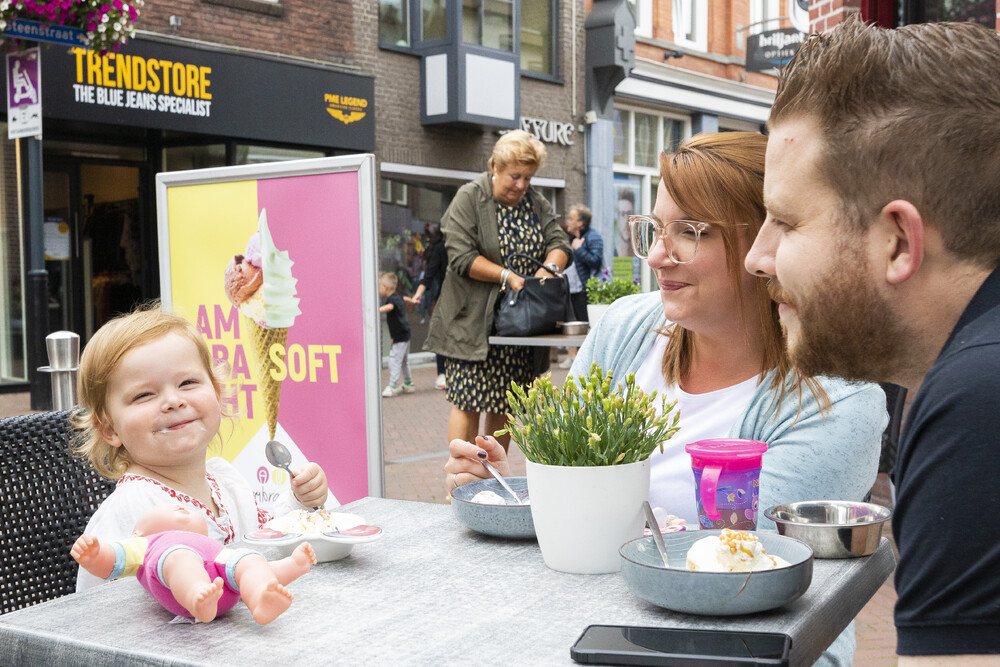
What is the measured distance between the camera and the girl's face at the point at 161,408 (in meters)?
2.10

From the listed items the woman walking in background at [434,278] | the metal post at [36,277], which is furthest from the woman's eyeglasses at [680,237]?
the metal post at [36,277]

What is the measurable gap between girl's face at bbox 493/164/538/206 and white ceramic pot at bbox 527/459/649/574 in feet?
13.3

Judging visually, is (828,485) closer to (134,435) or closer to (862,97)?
(862,97)

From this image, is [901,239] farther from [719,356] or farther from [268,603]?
[719,356]

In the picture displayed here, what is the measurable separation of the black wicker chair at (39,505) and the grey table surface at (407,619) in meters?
0.64

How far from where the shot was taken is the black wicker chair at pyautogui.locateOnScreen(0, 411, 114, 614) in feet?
6.68

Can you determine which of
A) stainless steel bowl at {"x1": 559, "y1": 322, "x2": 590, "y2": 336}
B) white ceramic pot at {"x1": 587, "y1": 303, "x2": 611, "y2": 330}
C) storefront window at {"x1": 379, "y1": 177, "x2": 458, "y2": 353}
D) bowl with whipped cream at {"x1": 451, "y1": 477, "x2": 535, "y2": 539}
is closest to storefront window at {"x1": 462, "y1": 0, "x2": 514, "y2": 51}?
storefront window at {"x1": 379, "y1": 177, "x2": 458, "y2": 353}

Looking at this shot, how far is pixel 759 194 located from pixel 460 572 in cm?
111

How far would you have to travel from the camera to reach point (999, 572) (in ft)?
3.03

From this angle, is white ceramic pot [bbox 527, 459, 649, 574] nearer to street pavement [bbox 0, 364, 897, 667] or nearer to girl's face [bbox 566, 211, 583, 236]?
street pavement [bbox 0, 364, 897, 667]

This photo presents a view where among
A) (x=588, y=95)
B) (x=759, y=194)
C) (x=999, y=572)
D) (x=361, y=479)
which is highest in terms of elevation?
(x=588, y=95)

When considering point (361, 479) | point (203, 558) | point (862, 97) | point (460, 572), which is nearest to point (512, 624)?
point (460, 572)

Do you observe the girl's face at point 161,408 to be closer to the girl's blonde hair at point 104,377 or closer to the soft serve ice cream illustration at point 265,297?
the girl's blonde hair at point 104,377

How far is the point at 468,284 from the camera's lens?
569cm
